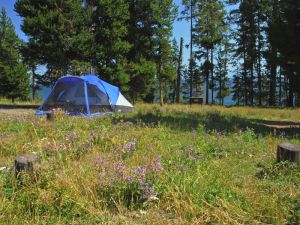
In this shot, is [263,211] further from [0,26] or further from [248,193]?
[0,26]

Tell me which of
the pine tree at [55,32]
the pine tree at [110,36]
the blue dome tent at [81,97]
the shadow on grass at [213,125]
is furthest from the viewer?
the pine tree at [110,36]

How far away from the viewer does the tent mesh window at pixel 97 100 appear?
1495 cm

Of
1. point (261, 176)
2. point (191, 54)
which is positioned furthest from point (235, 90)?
point (261, 176)

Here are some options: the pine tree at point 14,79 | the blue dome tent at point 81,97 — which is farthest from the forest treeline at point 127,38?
the blue dome tent at point 81,97

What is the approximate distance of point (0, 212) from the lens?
3.70 m

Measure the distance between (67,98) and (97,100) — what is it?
4.24 feet

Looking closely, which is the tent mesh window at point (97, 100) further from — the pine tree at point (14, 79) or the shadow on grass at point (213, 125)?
the pine tree at point (14, 79)

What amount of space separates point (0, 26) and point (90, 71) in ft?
56.2

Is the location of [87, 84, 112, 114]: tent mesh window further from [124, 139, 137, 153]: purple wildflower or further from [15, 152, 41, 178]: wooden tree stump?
[15, 152, 41, 178]: wooden tree stump

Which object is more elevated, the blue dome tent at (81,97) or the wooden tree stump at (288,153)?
the blue dome tent at (81,97)

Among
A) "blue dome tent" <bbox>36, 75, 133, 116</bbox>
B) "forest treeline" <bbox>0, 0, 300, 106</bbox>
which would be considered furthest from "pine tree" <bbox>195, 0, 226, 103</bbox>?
"blue dome tent" <bbox>36, 75, 133, 116</bbox>

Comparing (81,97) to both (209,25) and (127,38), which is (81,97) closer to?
(127,38)

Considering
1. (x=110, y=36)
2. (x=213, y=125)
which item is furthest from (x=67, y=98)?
(x=110, y=36)

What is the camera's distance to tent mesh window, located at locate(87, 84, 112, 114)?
14.9 m
